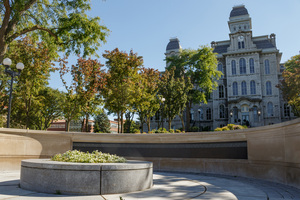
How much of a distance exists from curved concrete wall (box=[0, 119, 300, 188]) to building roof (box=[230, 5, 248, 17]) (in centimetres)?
5195

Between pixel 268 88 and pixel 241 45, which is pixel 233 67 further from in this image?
pixel 268 88

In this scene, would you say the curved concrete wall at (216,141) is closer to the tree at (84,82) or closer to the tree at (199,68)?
the tree at (84,82)

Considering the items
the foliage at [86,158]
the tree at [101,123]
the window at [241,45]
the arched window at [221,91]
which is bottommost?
the foliage at [86,158]

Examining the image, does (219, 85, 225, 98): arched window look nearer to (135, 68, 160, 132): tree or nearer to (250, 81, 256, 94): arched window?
(250, 81, 256, 94): arched window

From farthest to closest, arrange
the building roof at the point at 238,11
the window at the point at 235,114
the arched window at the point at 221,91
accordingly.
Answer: the building roof at the point at 238,11
the arched window at the point at 221,91
the window at the point at 235,114

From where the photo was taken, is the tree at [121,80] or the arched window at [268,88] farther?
the arched window at [268,88]

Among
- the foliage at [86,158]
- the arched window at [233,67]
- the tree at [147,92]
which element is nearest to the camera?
the foliage at [86,158]

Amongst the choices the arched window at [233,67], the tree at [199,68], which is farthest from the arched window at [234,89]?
the tree at [199,68]

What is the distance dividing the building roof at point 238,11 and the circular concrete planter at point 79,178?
57.3 metres

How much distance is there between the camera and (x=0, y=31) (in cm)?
1129

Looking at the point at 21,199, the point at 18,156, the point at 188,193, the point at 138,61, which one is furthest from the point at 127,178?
the point at 138,61

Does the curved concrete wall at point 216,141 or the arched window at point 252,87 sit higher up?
the arched window at point 252,87

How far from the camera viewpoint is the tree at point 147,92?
23.5m

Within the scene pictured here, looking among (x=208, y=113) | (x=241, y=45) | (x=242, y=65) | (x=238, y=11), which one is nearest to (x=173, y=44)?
(x=238, y=11)
